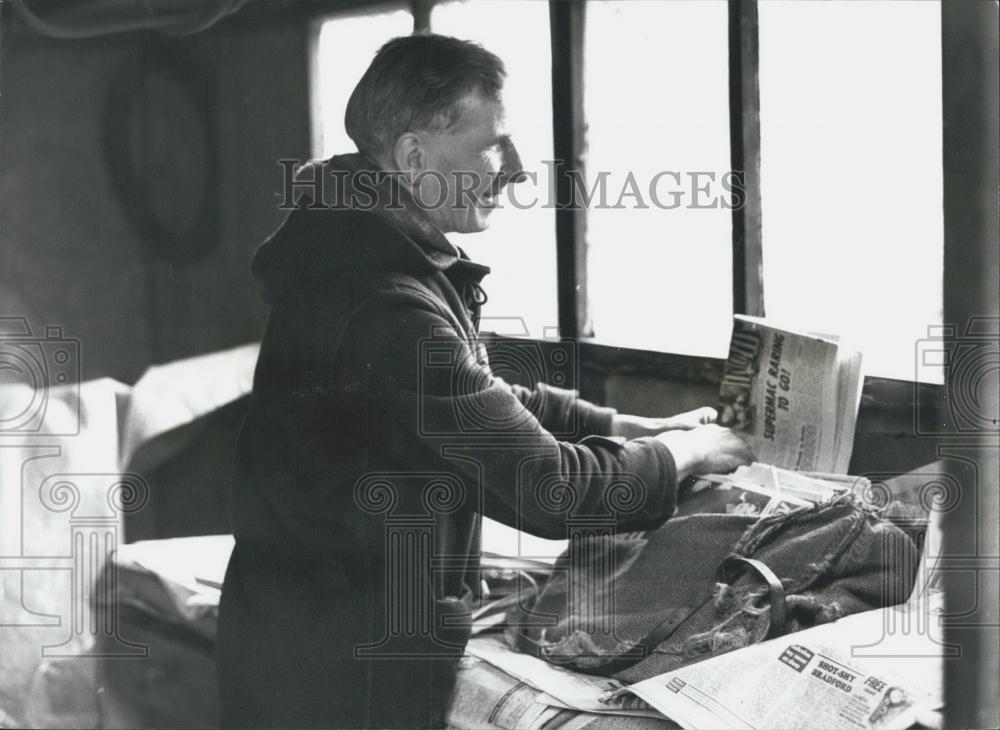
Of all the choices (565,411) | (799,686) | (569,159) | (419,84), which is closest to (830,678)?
(799,686)

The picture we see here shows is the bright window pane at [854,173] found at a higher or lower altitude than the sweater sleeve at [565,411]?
higher

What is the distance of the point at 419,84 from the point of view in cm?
121

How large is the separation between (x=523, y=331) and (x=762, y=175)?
1.09 ft

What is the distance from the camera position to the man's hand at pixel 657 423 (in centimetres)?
123

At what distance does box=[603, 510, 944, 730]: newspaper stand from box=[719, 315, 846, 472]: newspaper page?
0.58ft

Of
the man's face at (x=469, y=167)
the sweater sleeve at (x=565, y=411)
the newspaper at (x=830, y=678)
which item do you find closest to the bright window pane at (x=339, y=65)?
the man's face at (x=469, y=167)

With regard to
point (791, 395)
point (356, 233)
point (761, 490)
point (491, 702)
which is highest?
point (356, 233)

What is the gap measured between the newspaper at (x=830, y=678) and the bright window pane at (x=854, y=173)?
0.88 feet

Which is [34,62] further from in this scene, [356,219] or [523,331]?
[523,331]

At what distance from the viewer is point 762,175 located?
3.94ft

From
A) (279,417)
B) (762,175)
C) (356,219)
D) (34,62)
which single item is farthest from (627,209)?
(34,62)
